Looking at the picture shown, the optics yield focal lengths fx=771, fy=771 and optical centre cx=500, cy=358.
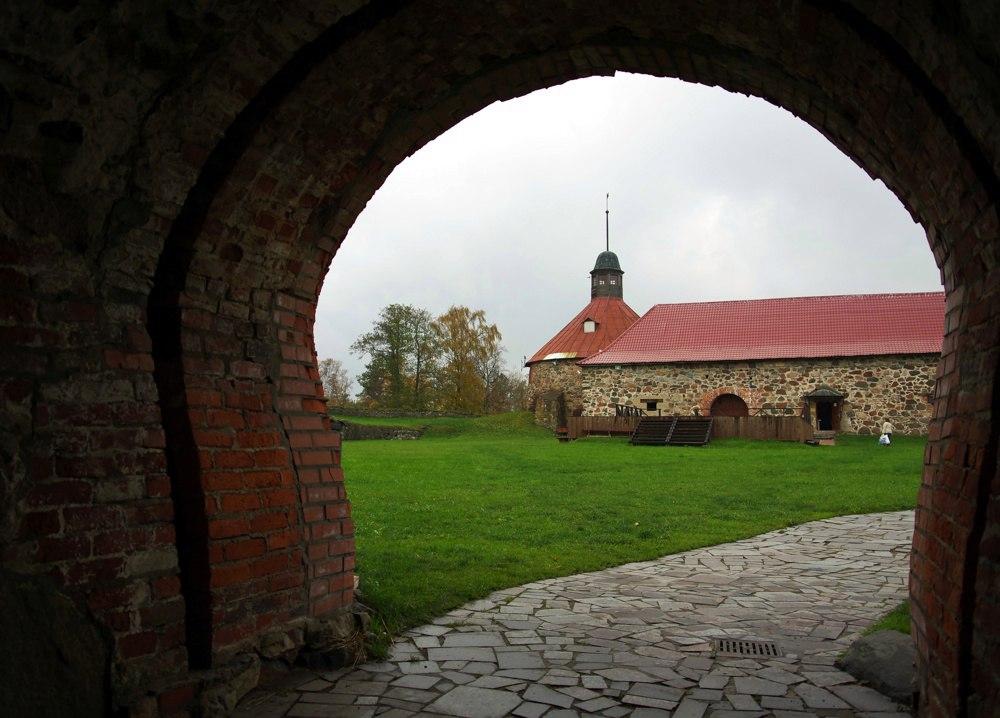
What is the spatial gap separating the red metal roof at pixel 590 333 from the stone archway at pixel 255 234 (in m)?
33.1

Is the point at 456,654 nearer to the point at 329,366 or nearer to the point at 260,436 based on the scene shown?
the point at 260,436

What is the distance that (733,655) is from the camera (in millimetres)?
4629

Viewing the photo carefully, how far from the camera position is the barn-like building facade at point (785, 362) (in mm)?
25750

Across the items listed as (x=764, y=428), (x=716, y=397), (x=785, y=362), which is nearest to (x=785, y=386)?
(x=785, y=362)

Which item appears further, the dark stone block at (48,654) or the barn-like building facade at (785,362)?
the barn-like building facade at (785,362)

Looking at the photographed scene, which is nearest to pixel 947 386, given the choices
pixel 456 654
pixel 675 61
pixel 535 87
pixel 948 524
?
pixel 948 524

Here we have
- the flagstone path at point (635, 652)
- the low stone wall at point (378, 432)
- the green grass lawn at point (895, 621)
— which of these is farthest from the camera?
the low stone wall at point (378, 432)

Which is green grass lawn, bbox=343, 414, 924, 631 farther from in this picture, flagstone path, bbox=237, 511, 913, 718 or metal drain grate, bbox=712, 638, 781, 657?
metal drain grate, bbox=712, 638, 781, 657

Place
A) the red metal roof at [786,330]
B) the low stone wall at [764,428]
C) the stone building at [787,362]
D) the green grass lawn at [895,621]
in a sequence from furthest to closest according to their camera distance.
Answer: the red metal roof at [786,330]
the stone building at [787,362]
the low stone wall at [764,428]
the green grass lawn at [895,621]

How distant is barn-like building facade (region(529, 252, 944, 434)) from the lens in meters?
25.8

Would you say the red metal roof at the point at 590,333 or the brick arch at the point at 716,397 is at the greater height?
the red metal roof at the point at 590,333

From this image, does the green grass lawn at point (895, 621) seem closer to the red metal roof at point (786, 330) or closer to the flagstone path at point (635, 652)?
the flagstone path at point (635, 652)

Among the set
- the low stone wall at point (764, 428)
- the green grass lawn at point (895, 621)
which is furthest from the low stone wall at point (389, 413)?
the green grass lawn at point (895, 621)

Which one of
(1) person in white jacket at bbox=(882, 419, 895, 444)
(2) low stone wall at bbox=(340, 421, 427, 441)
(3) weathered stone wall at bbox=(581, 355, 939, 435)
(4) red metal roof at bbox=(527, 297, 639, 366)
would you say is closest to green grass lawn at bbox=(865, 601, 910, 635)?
(1) person in white jacket at bbox=(882, 419, 895, 444)
